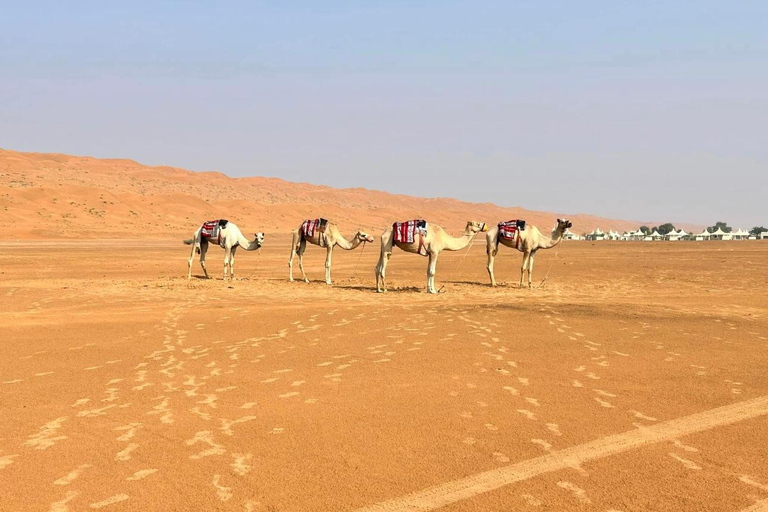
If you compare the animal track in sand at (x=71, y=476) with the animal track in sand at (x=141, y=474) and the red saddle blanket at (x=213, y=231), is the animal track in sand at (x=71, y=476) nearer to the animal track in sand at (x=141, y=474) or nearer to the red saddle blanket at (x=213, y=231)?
the animal track in sand at (x=141, y=474)

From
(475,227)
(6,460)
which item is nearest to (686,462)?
(6,460)

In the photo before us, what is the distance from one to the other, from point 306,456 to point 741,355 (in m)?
6.73

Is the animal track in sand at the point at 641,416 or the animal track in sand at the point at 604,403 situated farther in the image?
the animal track in sand at the point at 604,403

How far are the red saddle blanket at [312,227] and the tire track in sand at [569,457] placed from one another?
16.2 metres

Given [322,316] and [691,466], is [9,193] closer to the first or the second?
[322,316]

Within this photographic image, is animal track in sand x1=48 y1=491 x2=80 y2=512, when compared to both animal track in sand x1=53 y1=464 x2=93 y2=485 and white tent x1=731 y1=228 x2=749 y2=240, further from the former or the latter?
white tent x1=731 y1=228 x2=749 y2=240

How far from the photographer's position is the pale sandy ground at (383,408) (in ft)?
15.3

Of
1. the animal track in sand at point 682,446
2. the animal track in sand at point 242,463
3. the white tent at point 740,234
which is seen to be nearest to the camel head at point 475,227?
the animal track in sand at point 682,446

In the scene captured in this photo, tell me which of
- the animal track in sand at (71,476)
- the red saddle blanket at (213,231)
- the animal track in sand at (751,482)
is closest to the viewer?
the animal track in sand at (751,482)

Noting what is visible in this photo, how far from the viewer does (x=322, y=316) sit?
13.4 meters

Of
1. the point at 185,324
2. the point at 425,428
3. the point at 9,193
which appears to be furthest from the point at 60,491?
the point at 9,193

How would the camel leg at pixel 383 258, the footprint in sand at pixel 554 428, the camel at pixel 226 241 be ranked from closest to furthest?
the footprint in sand at pixel 554 428
the camel leg at pixel 383 258
the camel at pixel 226 241

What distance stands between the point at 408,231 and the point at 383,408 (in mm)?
12158

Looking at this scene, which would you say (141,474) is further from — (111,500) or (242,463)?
(242,463)
